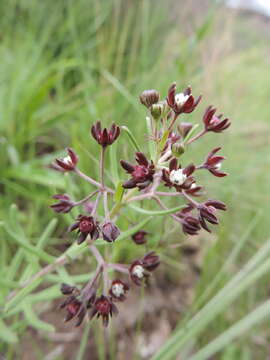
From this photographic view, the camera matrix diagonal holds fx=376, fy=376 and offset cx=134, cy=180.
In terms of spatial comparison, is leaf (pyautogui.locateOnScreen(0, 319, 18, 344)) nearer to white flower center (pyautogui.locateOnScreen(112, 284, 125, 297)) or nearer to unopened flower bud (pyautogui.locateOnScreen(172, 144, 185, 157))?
white flower center (pyautogui.locateOnScreen(112, 284, 125, 297))

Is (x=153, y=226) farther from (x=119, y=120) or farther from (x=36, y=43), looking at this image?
(x=36, y=43)

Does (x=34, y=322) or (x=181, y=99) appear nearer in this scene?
(x=181, y=99)

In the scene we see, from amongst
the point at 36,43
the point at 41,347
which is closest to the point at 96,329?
the point at 41,347

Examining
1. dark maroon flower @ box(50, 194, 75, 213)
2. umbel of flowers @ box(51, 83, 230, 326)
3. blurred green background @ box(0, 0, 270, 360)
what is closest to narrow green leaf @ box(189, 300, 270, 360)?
blurred green background @ box(0, 0, 270, 360)

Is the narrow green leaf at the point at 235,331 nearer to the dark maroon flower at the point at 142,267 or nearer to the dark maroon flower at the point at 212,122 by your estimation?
the dark maroon flower at the point at 142,267

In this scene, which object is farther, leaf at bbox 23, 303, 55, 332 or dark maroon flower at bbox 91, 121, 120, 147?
leaf at bbox 23, 303, 55, 332

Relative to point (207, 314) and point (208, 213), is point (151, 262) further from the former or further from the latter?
point (207, 314)

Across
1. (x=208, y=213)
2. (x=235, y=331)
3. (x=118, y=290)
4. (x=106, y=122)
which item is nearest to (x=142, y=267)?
(x=118, y=290)
